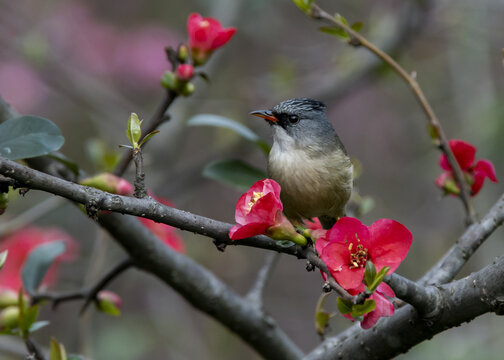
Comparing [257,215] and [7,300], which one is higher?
[257,215]

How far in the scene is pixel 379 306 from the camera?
130 centimetres

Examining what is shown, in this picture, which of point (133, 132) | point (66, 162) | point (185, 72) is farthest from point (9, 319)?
point (185, 72)

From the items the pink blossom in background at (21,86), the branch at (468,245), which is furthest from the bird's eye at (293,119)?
the pink blossom in background at (21,86)

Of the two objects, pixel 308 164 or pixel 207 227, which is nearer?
pixel 207 227

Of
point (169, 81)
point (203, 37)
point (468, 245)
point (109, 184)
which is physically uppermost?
point (203, 37)

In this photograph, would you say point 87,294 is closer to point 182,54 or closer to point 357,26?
Answer: point 182,54

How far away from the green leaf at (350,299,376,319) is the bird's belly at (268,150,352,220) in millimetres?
941

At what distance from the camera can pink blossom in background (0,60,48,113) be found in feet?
18.4

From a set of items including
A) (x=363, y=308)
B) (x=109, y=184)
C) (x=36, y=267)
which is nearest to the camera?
(x=363, y=308)

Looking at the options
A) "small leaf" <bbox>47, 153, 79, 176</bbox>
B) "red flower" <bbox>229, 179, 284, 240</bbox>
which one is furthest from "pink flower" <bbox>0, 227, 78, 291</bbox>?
"red flower" <bbox>229, 179, 284, 240</bbox>

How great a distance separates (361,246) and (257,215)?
0.25 m

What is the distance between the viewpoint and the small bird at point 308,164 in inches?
86.7

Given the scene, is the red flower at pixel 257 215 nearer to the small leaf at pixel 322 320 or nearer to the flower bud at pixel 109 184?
the flower bud at pixel 109 184

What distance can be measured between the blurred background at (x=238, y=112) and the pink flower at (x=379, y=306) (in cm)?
153
